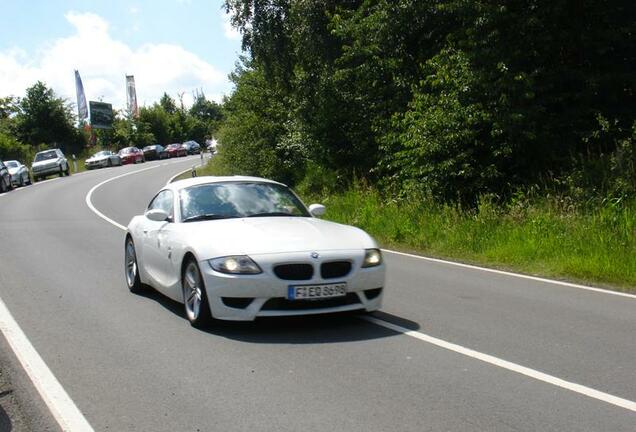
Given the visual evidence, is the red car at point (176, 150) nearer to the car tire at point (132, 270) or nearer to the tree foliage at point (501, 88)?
the tree foliage at point (501, 88)

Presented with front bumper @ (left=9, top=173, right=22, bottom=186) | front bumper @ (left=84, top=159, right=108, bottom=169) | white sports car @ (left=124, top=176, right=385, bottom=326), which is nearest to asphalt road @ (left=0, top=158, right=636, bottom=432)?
white sports car @ (left=124, top=176, right=385, bottom=326)

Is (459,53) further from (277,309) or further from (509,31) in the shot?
(277,309)

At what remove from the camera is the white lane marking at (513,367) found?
493 centimetres

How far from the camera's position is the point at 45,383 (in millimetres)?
5543

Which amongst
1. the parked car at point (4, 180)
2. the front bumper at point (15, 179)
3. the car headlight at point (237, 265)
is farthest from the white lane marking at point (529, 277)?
the front bumper at point (15, 179)

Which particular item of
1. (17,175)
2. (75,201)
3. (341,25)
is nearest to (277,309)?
(341,25)

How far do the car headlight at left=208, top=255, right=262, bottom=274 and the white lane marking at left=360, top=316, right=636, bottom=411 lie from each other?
1472mm

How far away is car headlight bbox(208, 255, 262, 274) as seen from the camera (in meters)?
6.64

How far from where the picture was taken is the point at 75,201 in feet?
91.8

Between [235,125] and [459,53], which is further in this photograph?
[235,125]

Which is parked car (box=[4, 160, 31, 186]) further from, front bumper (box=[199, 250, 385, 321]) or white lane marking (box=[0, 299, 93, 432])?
front bumper (box=[199, 250, 385, 321])

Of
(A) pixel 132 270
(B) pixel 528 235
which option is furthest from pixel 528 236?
(A) pixel 132 270

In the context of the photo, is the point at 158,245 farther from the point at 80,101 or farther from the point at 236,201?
the point at 80,101

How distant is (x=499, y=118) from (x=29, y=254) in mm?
9426
